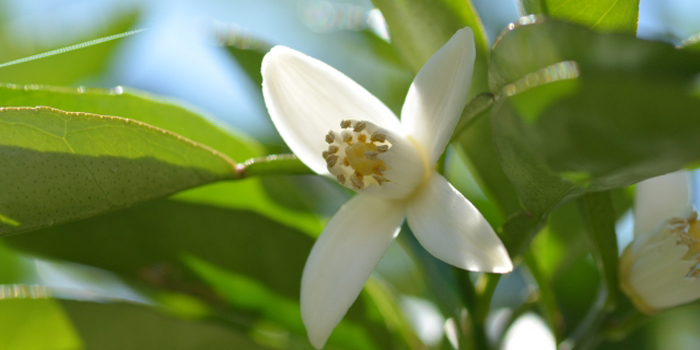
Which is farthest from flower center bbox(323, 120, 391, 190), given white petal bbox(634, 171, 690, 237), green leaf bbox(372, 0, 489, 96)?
white petal bbox(634, 171, 690, 237)

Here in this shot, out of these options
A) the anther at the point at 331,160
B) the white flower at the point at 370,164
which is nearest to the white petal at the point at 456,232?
the white flower at the point at 370,164

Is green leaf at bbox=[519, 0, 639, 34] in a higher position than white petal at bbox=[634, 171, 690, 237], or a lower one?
higher

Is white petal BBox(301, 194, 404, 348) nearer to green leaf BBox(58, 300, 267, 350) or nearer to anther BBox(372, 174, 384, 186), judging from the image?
anther BBox(372, 174, 384, 186)

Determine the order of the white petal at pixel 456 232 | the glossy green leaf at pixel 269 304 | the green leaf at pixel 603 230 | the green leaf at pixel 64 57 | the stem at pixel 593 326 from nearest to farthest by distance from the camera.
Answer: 1. the white petal at pixel 456 232
2. the green leaf at pixel 603 230
3. the stem at pixel 593 326
4. the glossy green leaf at pixel 269 304
5. the green leaf at pixel 64 57

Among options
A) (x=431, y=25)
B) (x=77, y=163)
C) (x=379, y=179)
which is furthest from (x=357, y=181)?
(x=77, y=163)

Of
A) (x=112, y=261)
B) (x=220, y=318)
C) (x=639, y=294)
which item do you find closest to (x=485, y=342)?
(x=639, y=294)

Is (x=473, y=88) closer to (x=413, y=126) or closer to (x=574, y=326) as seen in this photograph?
(x=413, y=126)

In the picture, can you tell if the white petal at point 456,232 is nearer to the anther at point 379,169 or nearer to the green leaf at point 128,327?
the anther at point 379,169
